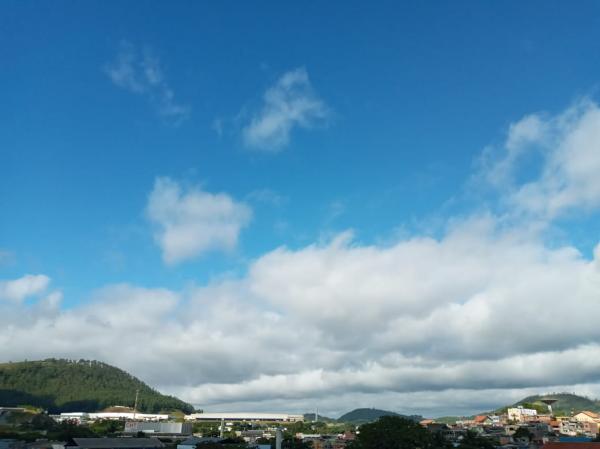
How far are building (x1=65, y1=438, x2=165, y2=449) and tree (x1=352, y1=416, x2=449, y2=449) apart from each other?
50705mm

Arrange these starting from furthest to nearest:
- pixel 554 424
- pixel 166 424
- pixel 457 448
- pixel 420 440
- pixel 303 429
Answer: pixel 303 429, pixel 166 424, pixel 554 424, pixel 457 448, pixel 420 440

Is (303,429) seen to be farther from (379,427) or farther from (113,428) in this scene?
(379,427)

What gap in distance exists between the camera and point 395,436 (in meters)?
60.7

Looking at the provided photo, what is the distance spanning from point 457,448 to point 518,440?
50804mm

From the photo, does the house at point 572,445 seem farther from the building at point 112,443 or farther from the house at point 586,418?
the house at point 586,418

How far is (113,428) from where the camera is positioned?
145 meters

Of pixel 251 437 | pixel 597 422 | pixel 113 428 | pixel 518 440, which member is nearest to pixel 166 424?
pixel 113 428

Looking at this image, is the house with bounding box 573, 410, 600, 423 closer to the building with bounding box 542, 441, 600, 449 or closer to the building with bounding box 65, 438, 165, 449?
the building with bounding box 542, 441, 600, 449

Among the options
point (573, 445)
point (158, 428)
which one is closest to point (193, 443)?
point (158, 428)

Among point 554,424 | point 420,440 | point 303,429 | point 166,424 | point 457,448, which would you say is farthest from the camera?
point 303,429

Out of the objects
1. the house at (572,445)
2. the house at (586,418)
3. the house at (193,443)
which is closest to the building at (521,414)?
the house at (586,418)

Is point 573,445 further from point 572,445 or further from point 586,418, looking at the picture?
point 586,418

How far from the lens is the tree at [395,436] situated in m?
60.4

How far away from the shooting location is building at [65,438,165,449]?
8867 cm
